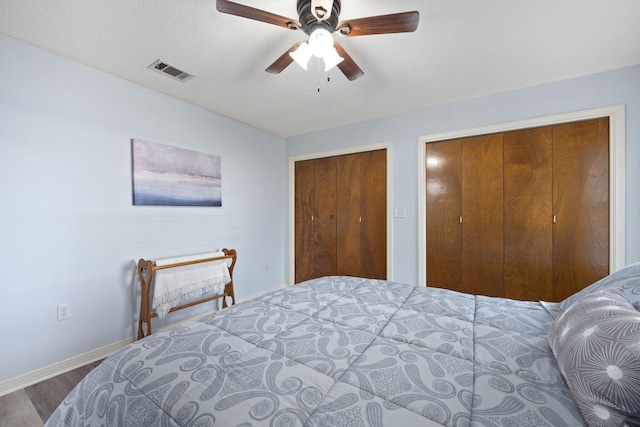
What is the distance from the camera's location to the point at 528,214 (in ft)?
8.17

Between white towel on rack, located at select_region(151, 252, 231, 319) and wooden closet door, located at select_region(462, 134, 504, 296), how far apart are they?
8.56 ft

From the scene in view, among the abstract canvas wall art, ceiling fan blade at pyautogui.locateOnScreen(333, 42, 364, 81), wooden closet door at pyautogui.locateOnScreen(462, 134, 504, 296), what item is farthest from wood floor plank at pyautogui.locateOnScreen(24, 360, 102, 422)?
wooden closet door at pyautogui.locateOnScreen(462, 134, 504, 296)

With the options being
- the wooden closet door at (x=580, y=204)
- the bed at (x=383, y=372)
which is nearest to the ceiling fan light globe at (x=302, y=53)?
the bed at (x=383, y=372)

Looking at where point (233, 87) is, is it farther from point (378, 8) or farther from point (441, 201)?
point (441, 201)

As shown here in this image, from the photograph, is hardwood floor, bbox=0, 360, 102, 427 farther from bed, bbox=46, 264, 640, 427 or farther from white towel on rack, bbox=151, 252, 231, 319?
bed, bbox=46, 264, 640, 427

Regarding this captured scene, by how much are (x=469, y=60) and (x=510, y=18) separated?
1.40 feet

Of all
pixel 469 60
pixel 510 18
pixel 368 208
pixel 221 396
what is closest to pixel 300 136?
Result: pixel 368 208

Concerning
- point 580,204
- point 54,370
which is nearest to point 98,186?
point 54,370

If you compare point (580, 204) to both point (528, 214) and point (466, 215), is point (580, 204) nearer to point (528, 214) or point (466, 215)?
point (528, 214)

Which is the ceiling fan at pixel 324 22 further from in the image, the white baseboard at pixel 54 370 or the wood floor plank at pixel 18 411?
the white baseboard at pixel 54 370

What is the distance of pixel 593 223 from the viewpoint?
7.41 feet

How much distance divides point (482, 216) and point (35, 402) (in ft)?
12.5

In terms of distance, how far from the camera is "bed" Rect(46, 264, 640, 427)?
0.65m

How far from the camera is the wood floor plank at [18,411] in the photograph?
1.46 meters
